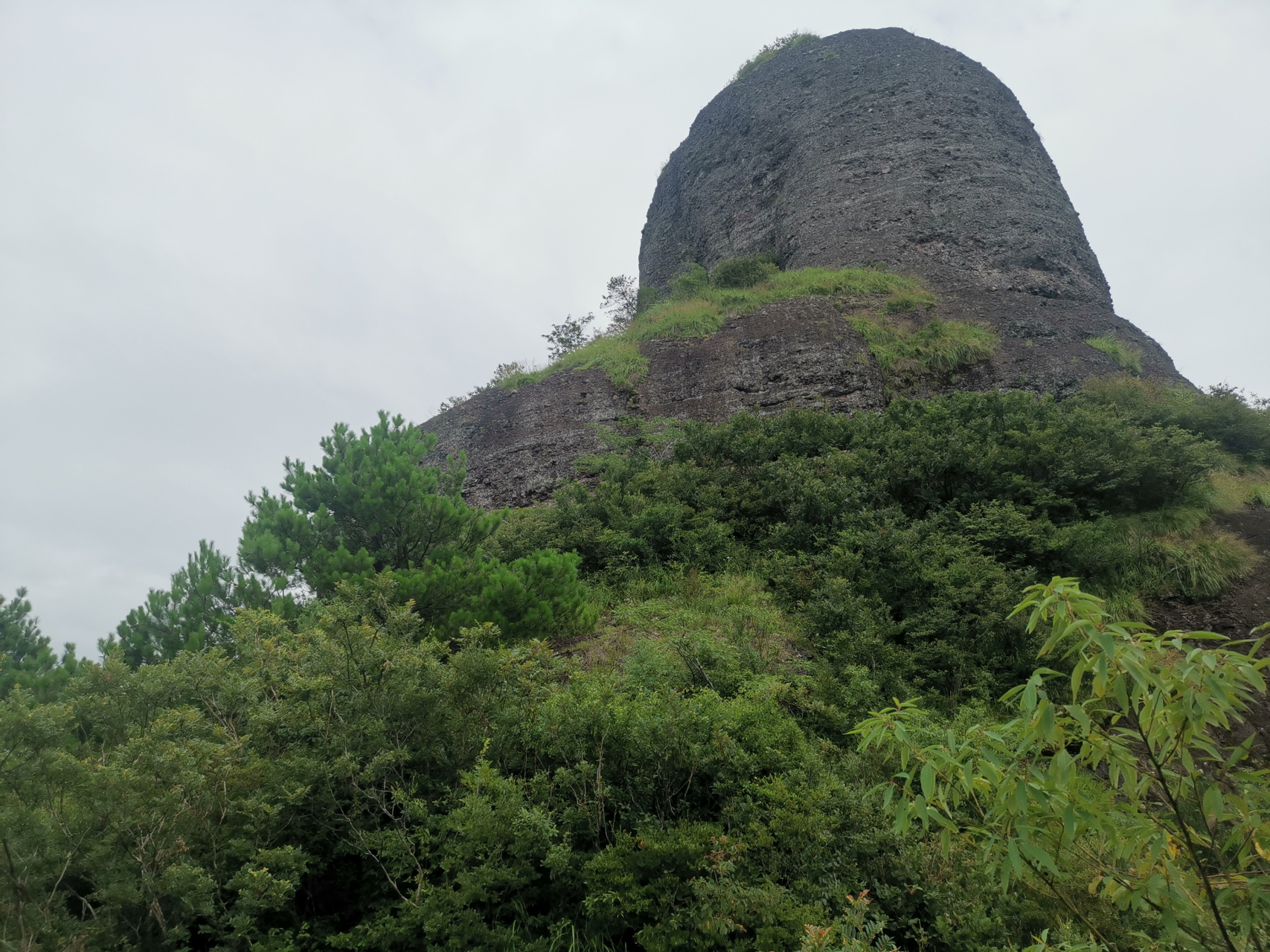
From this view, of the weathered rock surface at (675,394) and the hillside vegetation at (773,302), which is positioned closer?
the weathered rock surface at (675,394)

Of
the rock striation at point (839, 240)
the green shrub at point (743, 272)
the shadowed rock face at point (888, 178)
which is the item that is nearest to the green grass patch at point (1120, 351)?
the rock striation at point (839, 240)

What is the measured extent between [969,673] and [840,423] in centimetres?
510

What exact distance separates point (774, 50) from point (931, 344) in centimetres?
1715

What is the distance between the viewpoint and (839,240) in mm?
17750

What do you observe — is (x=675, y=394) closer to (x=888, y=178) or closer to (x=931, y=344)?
(x=931, y=344)

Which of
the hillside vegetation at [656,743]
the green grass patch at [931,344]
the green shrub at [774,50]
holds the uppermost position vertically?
the green shrub at [774,50]

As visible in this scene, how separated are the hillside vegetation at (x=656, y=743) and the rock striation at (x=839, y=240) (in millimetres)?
5084

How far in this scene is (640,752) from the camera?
3678 millimetres

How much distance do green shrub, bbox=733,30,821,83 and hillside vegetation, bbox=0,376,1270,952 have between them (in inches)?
823

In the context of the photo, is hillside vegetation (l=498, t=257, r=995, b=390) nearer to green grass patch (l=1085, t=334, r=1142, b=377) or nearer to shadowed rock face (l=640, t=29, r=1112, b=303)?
shadowed rock face (l=640, t=29, r=1112, b=303)

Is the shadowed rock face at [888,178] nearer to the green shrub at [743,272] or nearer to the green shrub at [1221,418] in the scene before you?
the green shrub at [743,272]

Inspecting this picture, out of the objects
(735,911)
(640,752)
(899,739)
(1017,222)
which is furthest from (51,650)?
(1017,222)

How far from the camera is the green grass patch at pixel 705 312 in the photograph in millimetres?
14602

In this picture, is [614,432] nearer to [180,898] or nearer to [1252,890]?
[180,898]
